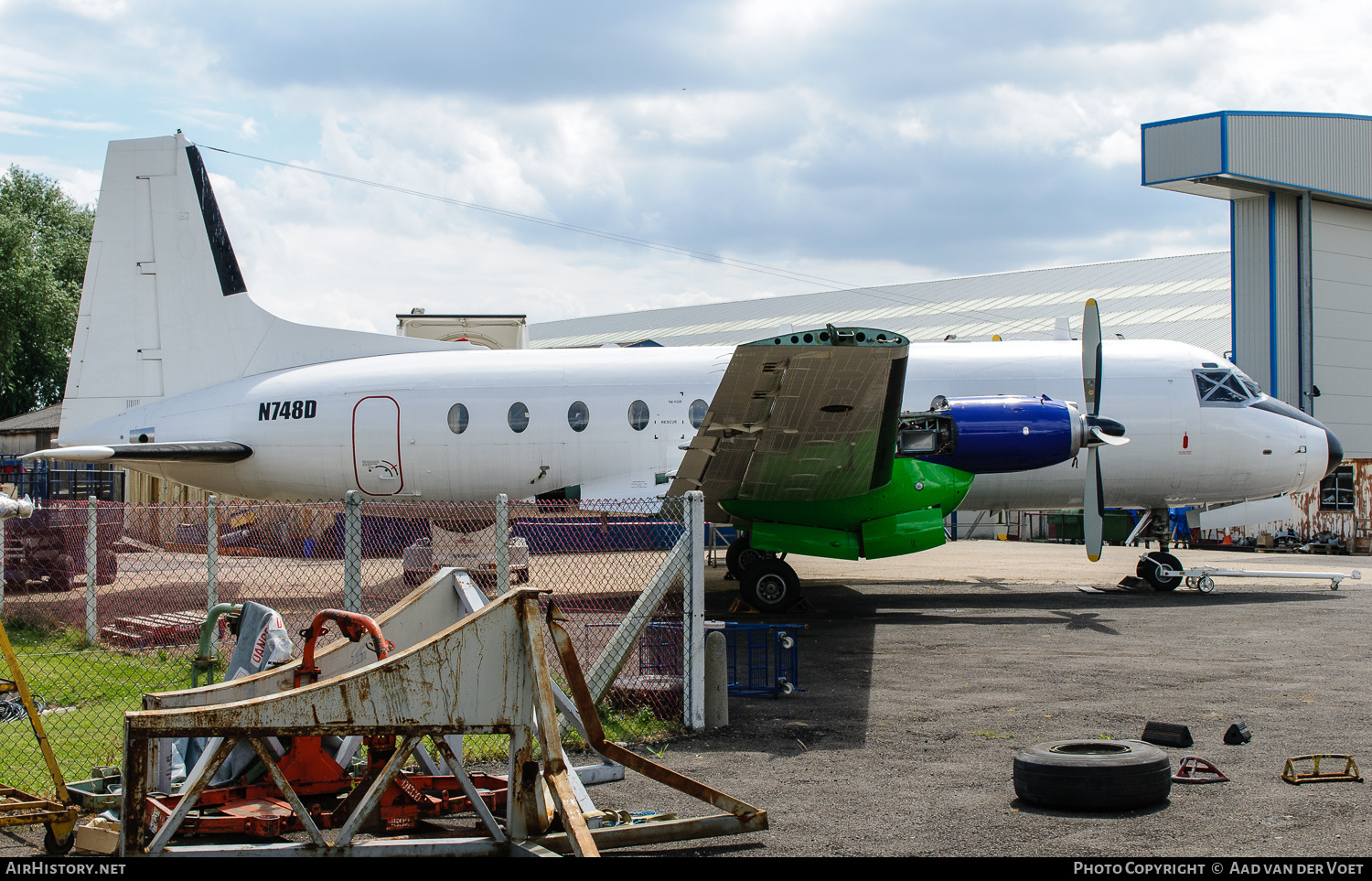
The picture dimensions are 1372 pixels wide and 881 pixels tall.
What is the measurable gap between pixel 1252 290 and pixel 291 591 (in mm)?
33075

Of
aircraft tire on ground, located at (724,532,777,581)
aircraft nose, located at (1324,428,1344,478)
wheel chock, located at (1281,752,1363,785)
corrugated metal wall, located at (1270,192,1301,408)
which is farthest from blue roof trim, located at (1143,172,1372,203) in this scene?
wheel chock, located at (1281,752,1363,785)

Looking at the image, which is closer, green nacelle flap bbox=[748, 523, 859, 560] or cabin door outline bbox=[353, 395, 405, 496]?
green nacelle flap bbox=[748, 523, 859, 560]

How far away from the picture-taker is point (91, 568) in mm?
11305

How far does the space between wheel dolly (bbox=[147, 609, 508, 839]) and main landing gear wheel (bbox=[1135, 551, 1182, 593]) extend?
14.1m

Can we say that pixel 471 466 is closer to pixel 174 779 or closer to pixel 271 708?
pixel 174 779

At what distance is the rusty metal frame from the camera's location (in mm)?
4664

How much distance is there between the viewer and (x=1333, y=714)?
8320 millimetres

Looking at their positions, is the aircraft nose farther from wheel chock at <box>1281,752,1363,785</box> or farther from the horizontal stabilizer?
the horizontal stabilizer

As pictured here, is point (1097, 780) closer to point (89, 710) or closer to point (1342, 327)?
point (89, 710)

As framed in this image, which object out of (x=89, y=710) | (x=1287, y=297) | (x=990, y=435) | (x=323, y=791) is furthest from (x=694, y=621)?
(x=1287, y=297)

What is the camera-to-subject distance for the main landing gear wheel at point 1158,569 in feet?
55.5
